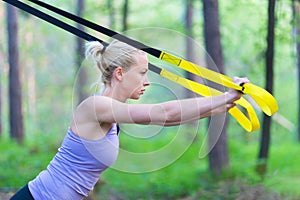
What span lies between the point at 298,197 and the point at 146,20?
17375 millimetres

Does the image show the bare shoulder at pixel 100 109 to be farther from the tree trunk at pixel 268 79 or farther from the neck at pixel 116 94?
the tree trunk at pixel 268 79

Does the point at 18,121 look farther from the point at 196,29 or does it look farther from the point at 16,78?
the point at 196,29

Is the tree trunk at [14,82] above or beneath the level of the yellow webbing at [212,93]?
beneath

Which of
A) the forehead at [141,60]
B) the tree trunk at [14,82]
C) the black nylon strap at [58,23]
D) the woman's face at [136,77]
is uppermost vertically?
the black nylon strap at [58,23]

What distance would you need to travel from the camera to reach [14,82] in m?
15.6

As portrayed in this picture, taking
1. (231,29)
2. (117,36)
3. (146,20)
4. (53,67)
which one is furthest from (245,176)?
(53,67)

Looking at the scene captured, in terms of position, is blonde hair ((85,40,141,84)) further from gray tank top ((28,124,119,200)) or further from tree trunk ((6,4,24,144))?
tree trunk ((6,4,24,144))

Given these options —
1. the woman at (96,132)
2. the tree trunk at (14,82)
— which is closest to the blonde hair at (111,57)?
the woman at (96,132)

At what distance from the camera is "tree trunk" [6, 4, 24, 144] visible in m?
14.9

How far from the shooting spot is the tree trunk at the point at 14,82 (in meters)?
14.9

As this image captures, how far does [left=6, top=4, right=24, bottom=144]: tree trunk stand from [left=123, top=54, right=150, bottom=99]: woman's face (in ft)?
39.5

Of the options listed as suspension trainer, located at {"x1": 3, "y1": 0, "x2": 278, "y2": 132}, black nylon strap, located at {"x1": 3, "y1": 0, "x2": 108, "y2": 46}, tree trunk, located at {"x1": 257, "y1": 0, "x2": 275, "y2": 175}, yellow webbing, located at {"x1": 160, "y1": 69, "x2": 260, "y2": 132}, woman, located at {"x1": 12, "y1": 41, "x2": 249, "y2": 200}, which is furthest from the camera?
tree trunk, located at {"x1": 257, "y1": 0, "x2": 275, "y2": 175}

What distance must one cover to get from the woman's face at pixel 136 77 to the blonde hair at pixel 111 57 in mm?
28

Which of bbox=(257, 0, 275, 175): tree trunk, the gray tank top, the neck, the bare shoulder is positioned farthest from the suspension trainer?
bbox=(257, 0, 275, 175): tree trunk
